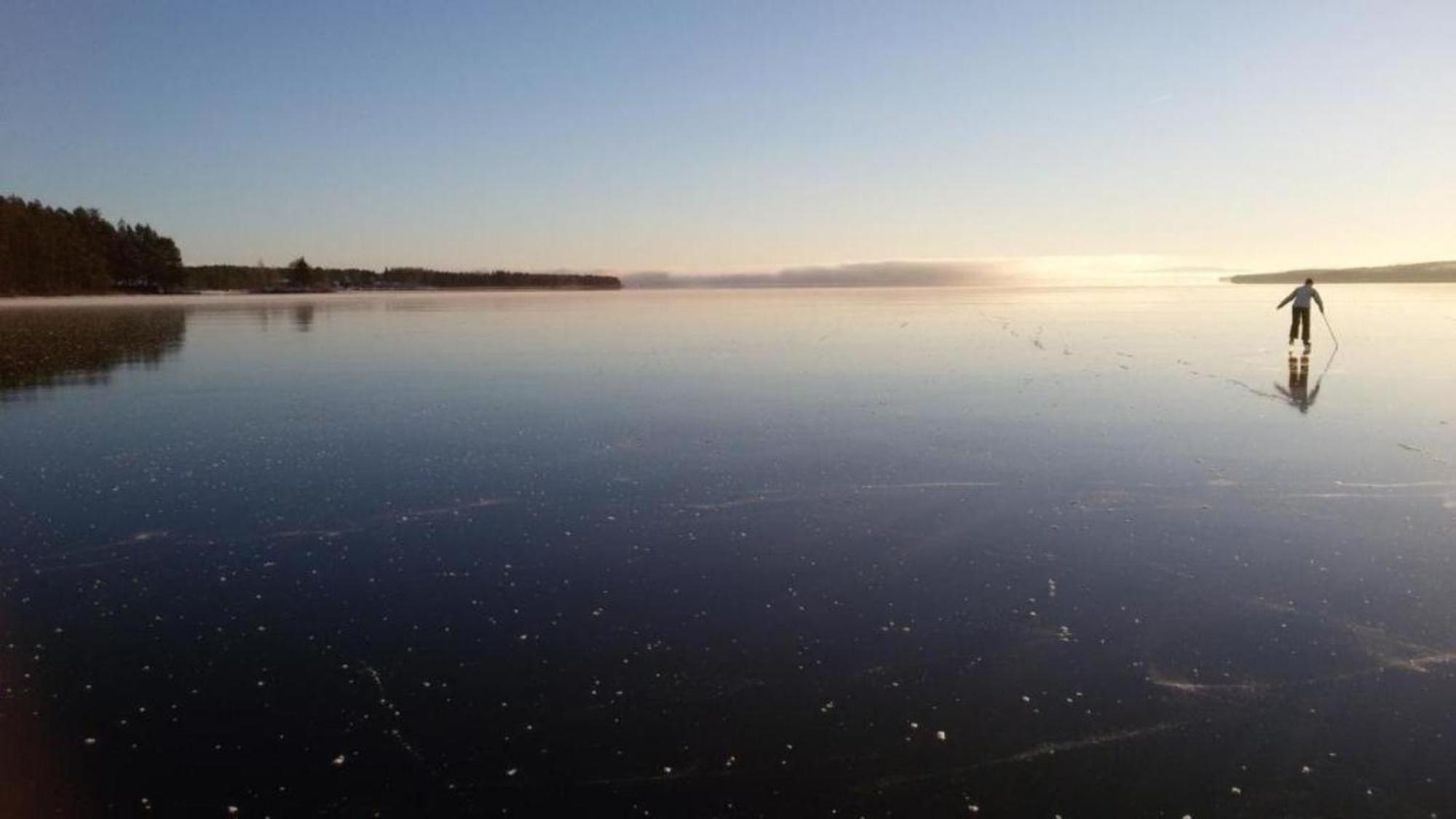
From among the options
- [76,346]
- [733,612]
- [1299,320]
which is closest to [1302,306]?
[1299,320]

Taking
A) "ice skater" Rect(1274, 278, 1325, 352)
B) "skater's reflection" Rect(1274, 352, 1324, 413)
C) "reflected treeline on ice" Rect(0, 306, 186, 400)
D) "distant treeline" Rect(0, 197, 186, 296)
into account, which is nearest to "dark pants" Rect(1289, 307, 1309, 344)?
"ice skater" Rect(1274, 278, 1325, 352)

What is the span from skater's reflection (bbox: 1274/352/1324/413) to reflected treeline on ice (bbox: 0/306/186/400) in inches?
820

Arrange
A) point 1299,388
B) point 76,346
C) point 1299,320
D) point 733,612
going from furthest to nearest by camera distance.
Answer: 1. point 76,346
2. point 1299,320
3. point 1299,388
4. point 733,612

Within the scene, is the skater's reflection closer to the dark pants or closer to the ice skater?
the dark pants

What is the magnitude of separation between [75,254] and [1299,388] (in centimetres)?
10939

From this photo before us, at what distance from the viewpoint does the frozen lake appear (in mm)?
3648

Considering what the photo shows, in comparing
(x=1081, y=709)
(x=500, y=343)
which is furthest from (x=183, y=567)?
(x=500, y=343)

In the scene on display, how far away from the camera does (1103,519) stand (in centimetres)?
719

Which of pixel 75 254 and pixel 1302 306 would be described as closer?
pixel 1302 306

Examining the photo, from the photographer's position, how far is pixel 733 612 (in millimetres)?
5355

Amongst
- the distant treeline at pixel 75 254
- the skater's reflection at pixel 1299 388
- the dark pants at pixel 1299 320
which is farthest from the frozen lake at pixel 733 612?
the distant treeline at pixel 75 254

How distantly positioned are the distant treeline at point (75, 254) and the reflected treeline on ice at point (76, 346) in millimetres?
46652

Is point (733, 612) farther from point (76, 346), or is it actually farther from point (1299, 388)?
point (76, 346)

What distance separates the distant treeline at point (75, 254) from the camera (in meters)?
84.1
